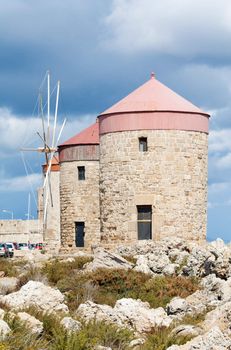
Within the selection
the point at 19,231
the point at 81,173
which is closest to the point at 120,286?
the point at 81,173

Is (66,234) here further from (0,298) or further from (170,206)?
(0,298)

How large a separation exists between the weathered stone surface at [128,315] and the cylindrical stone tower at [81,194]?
15455 millimetres

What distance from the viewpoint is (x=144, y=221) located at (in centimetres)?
2580

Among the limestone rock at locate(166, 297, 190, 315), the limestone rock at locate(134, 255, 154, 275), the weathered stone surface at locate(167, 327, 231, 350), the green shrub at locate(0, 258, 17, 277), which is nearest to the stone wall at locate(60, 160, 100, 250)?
the green shrub at locate(0, 258, 17, 277)

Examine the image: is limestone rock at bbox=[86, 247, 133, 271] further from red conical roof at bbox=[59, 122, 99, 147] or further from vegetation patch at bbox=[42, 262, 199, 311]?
red conical roof at bbox=[59, 122, 99, 147]

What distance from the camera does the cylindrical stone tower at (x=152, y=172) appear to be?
2555 cm

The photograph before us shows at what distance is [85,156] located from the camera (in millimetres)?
30000

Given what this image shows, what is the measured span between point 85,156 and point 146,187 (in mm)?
5061

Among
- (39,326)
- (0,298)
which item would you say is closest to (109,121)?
(0,298)

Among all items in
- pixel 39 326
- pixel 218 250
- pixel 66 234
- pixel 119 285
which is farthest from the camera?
pixel 66 234

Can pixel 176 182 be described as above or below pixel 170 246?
above

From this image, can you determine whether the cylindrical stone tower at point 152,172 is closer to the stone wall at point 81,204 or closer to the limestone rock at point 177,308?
the stone wall at point 81,204

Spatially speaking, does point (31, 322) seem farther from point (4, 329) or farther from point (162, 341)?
point (162, 341)

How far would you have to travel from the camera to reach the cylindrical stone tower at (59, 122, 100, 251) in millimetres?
29438
